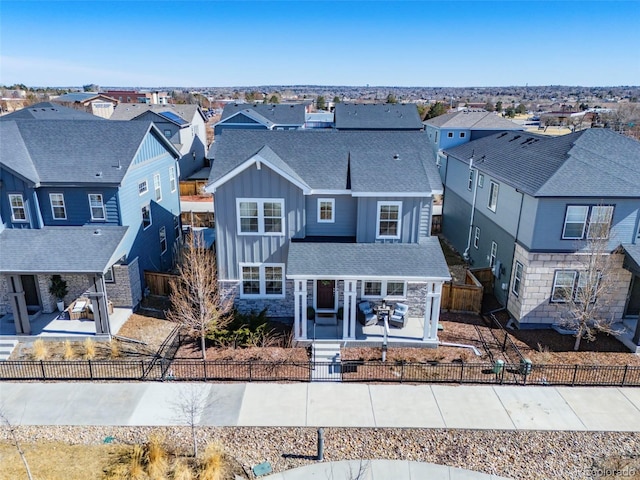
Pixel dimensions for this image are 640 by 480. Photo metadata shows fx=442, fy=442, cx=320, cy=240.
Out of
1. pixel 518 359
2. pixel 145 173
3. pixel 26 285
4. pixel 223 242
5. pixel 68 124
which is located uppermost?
pixel 68 124

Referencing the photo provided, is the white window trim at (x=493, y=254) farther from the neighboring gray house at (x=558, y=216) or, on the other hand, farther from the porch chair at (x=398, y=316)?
the porch chair at (x=398, y=316)

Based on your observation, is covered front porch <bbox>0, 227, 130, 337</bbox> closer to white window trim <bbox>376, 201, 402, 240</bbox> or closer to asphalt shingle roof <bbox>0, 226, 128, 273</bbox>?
asphalt shingle roof <bbox>0, 226, 128, 273</bbox>

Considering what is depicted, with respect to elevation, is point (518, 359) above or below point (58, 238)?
below

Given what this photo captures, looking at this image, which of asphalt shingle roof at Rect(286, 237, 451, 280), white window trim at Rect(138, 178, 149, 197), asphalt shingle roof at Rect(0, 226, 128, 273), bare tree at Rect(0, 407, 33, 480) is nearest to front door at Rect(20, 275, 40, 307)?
asphalt shingle roof at Rect(0, 226, 128, 273)

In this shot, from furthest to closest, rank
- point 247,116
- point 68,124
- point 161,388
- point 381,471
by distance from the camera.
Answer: point 247,116 < point 68,124 < point 161,388 < point 381,471

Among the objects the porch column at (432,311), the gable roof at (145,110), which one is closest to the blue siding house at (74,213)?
the porch column at (432,311)

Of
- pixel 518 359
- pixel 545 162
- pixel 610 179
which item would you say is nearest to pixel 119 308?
pixel 518 359

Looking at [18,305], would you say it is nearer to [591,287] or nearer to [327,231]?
[327,231]

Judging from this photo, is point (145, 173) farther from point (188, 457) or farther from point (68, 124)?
point (188, 457)
